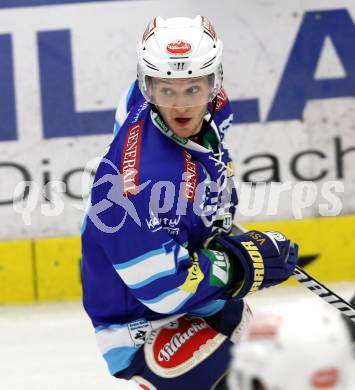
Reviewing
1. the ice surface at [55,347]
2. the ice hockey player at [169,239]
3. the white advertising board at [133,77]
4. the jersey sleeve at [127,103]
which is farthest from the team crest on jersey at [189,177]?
the white advertising board at [133,77]

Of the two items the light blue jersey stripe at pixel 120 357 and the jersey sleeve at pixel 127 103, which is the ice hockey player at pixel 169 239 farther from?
the jersey sleeve at pixel 127 103

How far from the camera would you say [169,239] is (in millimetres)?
2459

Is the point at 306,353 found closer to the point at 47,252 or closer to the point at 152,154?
the point at 152,154

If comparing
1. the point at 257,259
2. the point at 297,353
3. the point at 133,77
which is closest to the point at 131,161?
the point at 257,259

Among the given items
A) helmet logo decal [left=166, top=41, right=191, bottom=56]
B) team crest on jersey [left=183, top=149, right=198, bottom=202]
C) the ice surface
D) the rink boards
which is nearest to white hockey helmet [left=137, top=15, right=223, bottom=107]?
helmet logo decal [left=166, top=41, right=191, bottom=56]

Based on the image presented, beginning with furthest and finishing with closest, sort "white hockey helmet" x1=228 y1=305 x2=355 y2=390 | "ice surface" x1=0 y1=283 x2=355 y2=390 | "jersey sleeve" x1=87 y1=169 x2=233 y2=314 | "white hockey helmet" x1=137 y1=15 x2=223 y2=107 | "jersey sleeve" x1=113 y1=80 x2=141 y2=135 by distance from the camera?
1. "ice surface" x1=0 y1=283 x2=355 y2=390
2. "jersey sleeve" x1=113 y1=80 x2=141 y2=135
3. "white hockey helmet" x1=137 y1=15 x2=223 y2=107
4. "jersey sleeve" x1=87 y1=169 x2=233 y2=314
5. "white hockey helmet" x1=228 y1=305 x2=355 y2=390

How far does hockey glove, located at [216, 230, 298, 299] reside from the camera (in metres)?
2.54

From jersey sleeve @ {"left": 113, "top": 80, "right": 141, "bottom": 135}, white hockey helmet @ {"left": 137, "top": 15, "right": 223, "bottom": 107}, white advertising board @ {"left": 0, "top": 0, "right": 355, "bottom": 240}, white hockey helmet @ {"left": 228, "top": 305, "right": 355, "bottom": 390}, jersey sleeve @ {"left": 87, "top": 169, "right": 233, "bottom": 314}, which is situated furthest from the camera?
white advertising board @ {"left": 0, "top": 0, "right": 355, "bottom": 240}

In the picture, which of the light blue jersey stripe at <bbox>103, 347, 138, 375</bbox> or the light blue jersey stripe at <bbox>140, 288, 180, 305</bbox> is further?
the light blue jersey stripe at <bbox>103, 347, 138, 375</bbox>

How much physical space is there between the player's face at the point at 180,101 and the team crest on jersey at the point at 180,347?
0.51 m

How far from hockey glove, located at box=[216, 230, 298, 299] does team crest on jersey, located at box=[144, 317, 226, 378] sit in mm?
131

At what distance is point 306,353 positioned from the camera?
64.4 inches

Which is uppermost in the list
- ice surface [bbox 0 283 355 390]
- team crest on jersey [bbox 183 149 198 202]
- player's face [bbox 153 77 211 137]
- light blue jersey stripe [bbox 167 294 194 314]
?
player's face [bbox 153 77 211 137]

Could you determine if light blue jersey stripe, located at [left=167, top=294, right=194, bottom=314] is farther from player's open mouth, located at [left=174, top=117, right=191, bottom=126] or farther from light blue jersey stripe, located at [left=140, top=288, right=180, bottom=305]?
player's open mouth, located at [left=174, top=117, right=191, bottom=126]
